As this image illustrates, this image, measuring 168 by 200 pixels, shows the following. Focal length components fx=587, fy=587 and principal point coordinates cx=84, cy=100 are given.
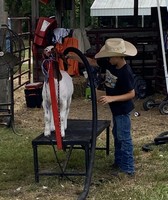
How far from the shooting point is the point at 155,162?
6680mm

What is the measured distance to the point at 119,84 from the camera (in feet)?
19.2

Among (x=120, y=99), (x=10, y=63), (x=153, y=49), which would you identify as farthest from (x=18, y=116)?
(x=120, y=99)

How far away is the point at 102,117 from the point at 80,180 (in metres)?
4.16

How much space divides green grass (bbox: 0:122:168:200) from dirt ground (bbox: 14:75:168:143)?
1.13 metres

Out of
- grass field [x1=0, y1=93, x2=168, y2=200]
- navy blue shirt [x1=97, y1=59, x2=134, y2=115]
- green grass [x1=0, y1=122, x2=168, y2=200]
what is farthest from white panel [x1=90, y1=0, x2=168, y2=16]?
navy blue shirt [x1=97, y1=59, x2=134, y2=115]

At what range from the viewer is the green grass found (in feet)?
17.9

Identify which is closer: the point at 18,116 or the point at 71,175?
the point at 71,175

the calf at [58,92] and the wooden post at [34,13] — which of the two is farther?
the wooden post at [34,13]

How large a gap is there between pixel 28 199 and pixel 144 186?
3.76ft

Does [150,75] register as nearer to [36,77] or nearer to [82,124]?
[36,77]

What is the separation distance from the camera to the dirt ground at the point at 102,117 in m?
8.64

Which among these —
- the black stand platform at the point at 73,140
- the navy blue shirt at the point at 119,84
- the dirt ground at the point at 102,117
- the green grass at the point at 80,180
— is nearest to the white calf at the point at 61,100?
the black stand platform at the point at 73,140

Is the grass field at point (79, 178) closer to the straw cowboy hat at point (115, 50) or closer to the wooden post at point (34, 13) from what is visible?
the straw cowboy hat at point (115, 50)

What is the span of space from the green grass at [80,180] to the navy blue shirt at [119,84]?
0.71 metres
